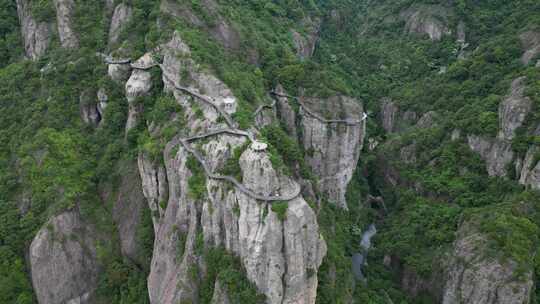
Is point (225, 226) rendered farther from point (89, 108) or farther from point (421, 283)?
point (89, 108)

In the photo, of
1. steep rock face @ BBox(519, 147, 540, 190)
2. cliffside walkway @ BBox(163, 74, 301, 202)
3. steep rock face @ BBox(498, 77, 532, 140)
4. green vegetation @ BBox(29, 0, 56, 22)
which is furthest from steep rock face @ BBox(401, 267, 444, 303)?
green vegetation @ BBox(29, 0, 56, 22)

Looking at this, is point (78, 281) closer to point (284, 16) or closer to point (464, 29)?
point (284, 16)

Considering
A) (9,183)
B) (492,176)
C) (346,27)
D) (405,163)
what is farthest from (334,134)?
(346,27)

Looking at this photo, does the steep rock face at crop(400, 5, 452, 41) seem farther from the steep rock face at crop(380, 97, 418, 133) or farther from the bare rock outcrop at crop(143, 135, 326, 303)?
the bare rock outcrop at crop(143, 135, 326, 303)

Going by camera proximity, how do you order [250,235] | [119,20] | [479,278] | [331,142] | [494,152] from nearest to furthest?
1. [250,235]
2. [479,278]
3. [494,152]
4. [119,20]
5. [331,142]

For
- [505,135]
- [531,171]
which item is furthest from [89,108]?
[531,171]

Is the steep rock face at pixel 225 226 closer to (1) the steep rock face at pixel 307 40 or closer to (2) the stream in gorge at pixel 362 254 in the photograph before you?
(2) the stream in gorge at pixel 362 254
